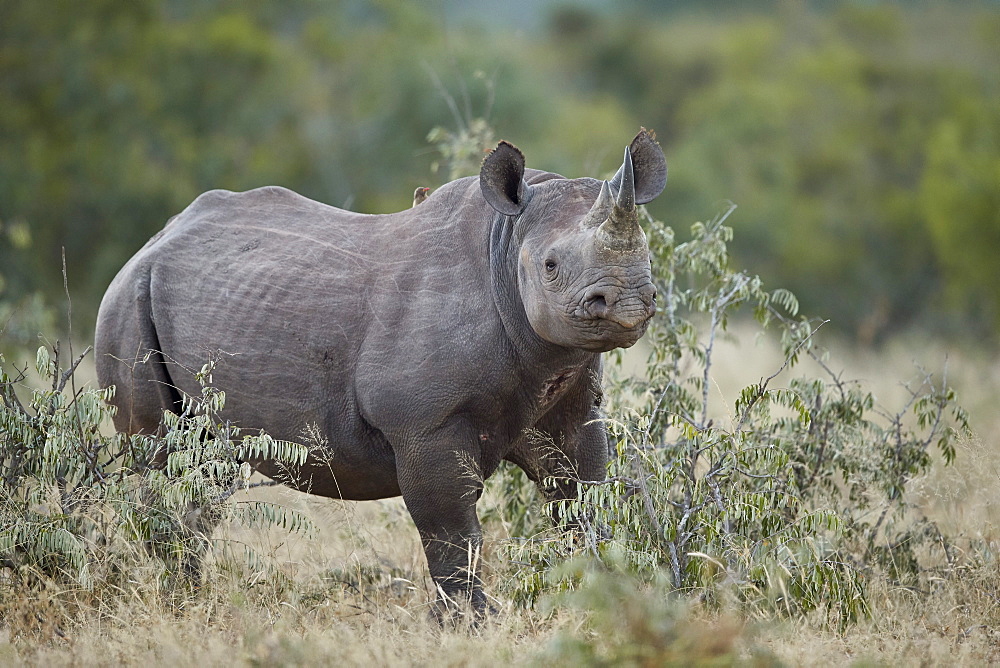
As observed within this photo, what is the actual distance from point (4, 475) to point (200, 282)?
1284mm

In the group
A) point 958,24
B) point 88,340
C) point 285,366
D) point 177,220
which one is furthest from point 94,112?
point 958,24

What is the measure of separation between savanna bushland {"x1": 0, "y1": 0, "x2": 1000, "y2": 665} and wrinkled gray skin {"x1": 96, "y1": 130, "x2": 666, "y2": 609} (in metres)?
0.25

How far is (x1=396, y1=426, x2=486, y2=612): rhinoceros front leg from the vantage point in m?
5.22

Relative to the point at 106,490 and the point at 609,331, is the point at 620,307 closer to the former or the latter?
the point at 609,331

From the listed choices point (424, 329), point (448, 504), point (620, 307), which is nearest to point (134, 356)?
point (424, 329)

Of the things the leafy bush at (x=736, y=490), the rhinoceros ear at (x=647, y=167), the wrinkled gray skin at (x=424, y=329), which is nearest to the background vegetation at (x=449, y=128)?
the leafy bush at (x=736, y=490)

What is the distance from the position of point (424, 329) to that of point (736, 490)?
1599 mm

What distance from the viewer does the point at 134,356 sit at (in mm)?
6070

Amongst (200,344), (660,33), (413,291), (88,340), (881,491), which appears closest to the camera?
(413,291)

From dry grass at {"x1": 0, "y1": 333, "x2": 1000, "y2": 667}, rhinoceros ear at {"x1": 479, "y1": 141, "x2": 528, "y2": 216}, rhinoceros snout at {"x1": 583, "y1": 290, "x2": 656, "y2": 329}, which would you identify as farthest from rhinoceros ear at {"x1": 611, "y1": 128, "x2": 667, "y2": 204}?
dry grass at {"x1": 0, "y1": 333, "x2": 1000, "y2": 667}

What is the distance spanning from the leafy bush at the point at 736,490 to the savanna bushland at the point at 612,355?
25 mm

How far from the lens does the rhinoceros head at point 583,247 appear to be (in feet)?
15.4

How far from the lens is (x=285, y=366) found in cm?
559

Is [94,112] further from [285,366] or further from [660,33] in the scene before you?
[660,33]
